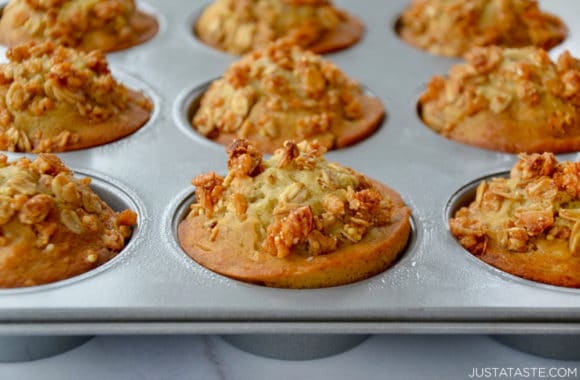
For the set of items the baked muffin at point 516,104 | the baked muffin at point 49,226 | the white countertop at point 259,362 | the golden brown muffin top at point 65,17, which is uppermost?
the baked muffin at point 516,104

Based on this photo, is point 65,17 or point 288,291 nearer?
point 288,291

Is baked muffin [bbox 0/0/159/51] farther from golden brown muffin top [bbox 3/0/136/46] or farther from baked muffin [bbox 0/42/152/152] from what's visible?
baked muffin [bbox 0/42/152/152]

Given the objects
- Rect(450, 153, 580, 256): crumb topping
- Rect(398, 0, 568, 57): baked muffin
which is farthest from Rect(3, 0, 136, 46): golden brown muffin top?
Rect(450, 153, 580, 256): crumb topping

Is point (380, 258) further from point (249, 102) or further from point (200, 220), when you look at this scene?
point (249, 102)

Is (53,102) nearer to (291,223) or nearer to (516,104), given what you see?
(291,223)

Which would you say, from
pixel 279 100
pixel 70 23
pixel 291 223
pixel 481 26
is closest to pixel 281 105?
pixel 279 100

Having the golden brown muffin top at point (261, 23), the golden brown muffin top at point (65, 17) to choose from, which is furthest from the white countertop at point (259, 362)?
the golden brown muffin top at point (261, 23)

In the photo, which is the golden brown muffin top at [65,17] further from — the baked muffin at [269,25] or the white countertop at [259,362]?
the white countertop at [259,362]
